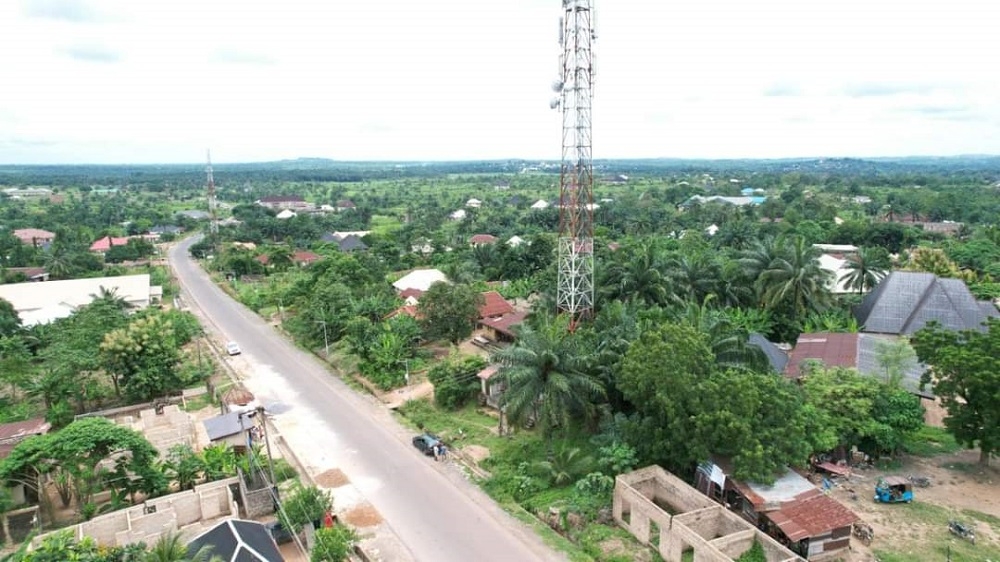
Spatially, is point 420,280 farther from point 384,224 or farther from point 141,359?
point 384,224

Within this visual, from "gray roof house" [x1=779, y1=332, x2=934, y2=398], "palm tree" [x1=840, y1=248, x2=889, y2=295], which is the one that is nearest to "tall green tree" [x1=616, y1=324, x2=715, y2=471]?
"gray roof house" [x1=779, y1=332, x2=934, y2=398]

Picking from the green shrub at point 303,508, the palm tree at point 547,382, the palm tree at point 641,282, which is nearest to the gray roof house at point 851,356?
the palm tree at point 641,282

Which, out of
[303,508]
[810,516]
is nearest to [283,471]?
[303,508]

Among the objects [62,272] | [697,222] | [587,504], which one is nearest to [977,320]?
[587,504]

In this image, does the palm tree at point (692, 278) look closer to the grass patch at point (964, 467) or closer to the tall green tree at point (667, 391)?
the tall green tree at point (667, 391)

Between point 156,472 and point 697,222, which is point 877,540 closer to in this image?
point 156,472
